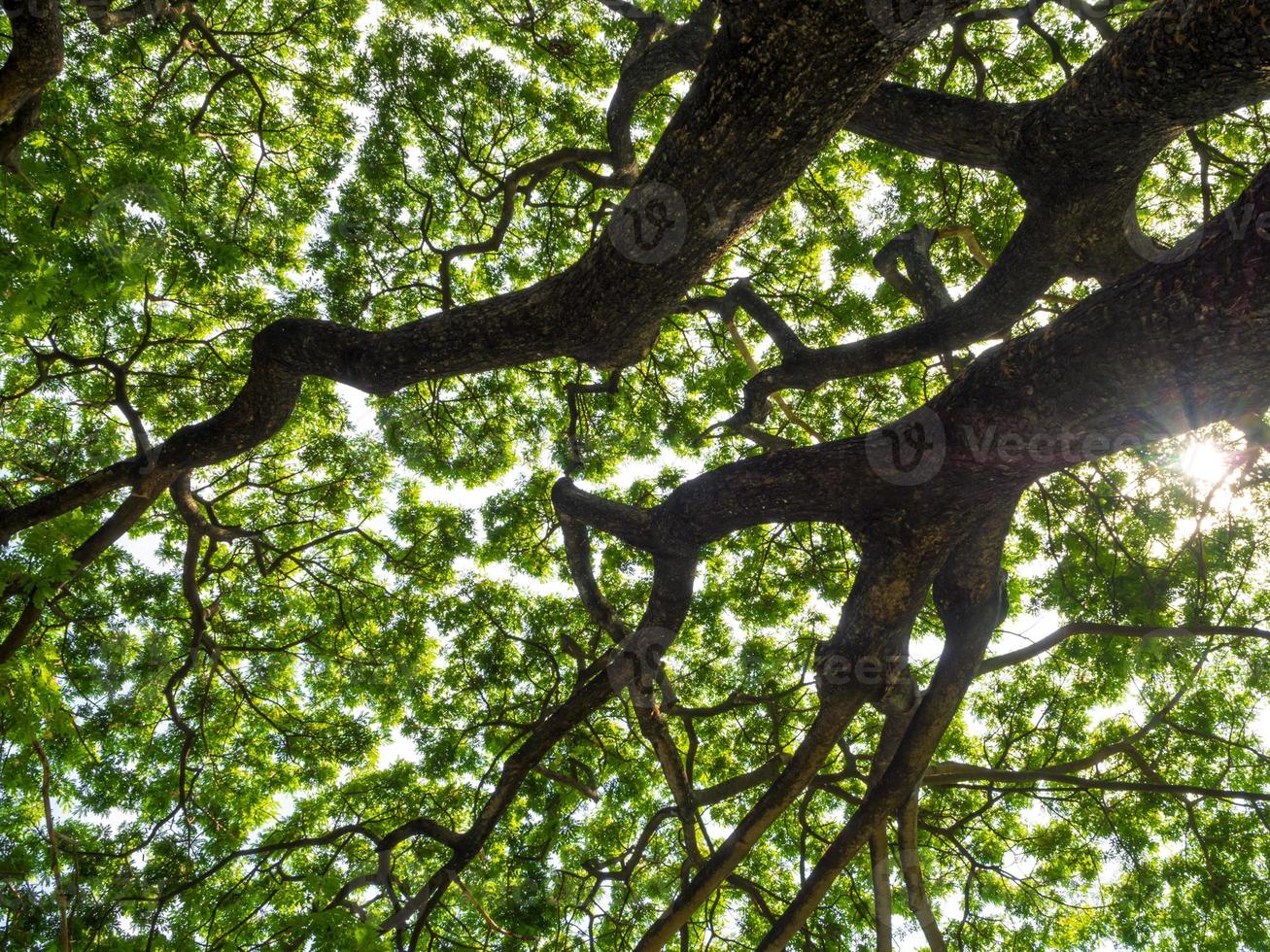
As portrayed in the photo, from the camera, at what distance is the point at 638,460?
734cm

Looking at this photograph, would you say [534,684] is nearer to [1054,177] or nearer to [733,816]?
[733,816]

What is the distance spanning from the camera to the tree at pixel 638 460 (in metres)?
3.04

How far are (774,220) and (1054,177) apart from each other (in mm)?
3547

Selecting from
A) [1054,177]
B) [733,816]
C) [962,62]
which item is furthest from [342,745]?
[962,62]

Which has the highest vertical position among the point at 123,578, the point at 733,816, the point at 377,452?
the point at 377,452

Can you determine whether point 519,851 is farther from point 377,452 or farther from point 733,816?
point 377,452

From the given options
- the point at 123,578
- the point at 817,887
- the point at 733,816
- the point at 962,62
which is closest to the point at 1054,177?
the point at 962,62

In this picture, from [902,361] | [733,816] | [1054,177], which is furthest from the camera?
[733,816]

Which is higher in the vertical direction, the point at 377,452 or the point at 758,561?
the point at 377,452

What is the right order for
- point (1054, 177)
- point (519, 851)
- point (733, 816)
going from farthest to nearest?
1. point (733, 816)
2. point (519, 851)
3. point (1054, 177)

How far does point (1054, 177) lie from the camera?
3.54 metres

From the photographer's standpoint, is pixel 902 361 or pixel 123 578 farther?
pixel 123 578

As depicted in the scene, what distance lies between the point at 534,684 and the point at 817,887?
3.64 m

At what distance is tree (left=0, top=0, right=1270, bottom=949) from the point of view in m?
3.04
